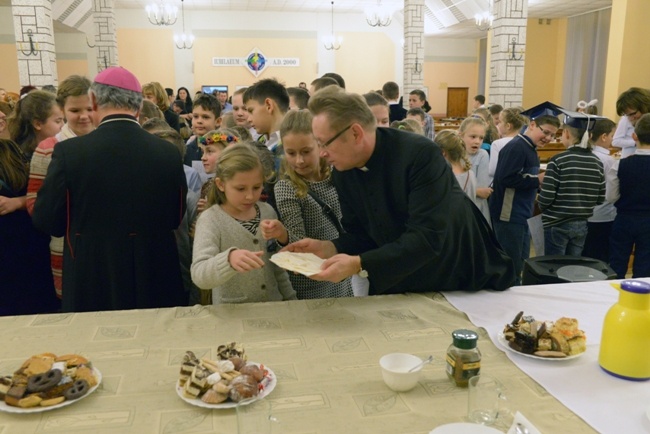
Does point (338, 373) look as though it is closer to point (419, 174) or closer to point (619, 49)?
point (419, 174)

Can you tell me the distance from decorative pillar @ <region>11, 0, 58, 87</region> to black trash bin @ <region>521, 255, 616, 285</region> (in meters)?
7.08

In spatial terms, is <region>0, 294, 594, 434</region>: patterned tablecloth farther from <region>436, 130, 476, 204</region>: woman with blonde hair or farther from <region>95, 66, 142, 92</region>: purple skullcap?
<region>436, 130, 476, 204</region>: woman with blonde hair

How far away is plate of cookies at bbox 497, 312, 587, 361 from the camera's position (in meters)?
1.56

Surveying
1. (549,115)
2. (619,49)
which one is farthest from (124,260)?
(619,49)

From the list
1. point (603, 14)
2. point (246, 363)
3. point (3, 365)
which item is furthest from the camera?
point (603, 14)

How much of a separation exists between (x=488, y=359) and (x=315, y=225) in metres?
1.06

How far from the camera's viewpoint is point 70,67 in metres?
16.8

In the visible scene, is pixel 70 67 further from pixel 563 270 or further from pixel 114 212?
pixel 563 270

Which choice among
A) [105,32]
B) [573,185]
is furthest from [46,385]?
[105,32]

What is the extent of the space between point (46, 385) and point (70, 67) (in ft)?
58.5

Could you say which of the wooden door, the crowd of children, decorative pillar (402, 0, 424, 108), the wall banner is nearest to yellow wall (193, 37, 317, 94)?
the wall banner

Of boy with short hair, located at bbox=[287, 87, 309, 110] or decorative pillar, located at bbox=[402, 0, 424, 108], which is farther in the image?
decorative pillar, located at bbox=[402, 0, 424, 108]

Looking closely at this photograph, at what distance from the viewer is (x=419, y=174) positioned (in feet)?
6.45

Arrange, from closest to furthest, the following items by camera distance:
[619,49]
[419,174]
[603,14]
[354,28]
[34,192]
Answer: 1. [419,174]
2. [34,192]
3. [619,49]
4. [603,14]
5. [354,28]
